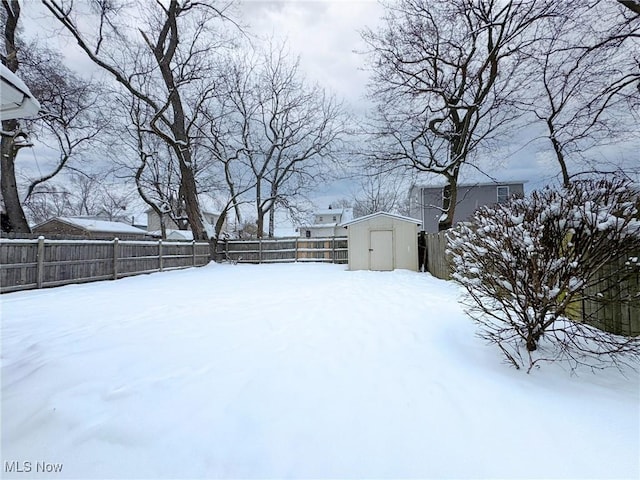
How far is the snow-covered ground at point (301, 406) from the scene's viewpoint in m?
1.48

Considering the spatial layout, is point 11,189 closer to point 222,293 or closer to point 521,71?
point 222,293

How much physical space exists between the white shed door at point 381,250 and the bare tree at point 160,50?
8309 mm

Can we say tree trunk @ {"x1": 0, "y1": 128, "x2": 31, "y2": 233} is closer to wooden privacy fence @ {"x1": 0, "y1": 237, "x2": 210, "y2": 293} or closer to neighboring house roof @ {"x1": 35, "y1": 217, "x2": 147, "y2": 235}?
wooden privacy fence @ {"x1": 0, "y1": 237, "x2": 210, "y2": 293}

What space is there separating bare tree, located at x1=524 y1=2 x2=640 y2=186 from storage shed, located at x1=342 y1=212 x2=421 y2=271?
4.99 m

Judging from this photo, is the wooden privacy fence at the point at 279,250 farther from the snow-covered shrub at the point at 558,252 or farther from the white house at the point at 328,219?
the white house at the point at 328,219

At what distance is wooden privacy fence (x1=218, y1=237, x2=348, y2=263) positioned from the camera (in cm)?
1524

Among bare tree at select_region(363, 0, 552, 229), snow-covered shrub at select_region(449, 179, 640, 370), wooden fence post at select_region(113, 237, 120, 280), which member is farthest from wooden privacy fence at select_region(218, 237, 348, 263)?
snow-covered shrub at select_region(449, 179, 640, 370)

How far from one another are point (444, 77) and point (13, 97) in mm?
11247

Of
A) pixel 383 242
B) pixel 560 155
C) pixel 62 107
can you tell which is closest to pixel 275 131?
pixel 62 107

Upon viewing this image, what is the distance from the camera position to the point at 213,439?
1637 mm

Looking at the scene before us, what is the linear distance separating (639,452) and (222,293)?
241 inches

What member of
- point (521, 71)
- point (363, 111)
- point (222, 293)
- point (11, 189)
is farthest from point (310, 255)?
point (11, 189)

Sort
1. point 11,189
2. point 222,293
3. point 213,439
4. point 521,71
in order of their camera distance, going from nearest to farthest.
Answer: point 213,439 < point 222,293 < point 521,71 < point 11,189

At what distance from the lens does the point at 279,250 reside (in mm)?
15695
